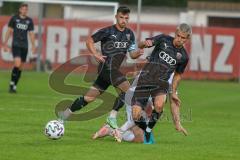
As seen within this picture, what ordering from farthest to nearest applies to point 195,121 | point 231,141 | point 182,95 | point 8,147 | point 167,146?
1. point 182,95
2. point 195,121
3. point 231,141
4. point 167,146
5. point 8,147

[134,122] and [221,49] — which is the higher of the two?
[134,122]

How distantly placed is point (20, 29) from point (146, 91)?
9.93m

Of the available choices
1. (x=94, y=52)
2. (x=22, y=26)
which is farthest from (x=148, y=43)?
(x=22, y=26)

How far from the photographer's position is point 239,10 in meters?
42.1

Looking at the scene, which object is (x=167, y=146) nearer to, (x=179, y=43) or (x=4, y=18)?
(x=179, y=43)

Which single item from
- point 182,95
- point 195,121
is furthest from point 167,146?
point 182,95

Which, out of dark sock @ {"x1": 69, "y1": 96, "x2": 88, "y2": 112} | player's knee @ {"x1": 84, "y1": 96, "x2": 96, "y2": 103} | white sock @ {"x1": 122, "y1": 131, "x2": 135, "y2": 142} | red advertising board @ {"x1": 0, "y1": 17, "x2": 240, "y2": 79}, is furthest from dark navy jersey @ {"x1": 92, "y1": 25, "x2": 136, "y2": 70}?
red advertising board @ {"x1": 0, "y1": 17, "x2": 240, "y2": 79}

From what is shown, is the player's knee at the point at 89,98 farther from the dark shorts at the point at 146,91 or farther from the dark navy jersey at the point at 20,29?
the dark navy jersey at the point at 20,29

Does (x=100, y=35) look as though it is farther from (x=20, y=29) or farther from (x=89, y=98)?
(x=20, y=29)

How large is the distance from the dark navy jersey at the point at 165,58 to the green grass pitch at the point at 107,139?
114 cm

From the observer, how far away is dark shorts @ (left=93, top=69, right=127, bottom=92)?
13547 millimetres

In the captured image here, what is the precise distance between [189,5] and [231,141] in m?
29.7

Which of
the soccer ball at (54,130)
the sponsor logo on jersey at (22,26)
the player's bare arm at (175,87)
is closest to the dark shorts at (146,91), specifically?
the player's bare arm at (175,87)

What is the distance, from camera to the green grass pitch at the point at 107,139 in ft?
36.4
